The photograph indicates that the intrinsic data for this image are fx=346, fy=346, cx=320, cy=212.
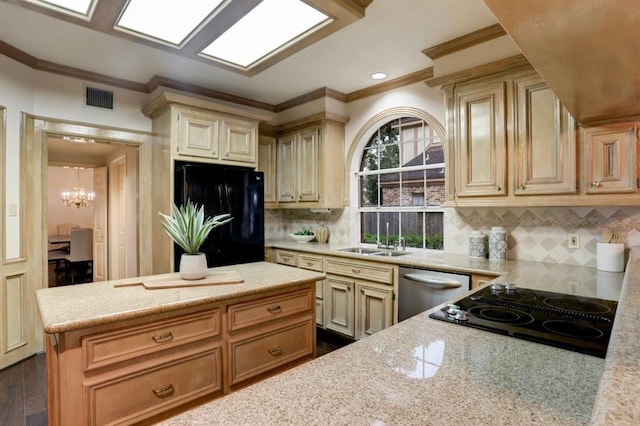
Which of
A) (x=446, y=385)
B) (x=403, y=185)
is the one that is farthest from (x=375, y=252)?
(x=446, y=385)

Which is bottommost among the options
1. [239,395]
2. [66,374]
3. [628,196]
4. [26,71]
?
[66,374]

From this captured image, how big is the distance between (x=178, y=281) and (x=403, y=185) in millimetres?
2566

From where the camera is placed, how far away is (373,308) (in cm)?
306

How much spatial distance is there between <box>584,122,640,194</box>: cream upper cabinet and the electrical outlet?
0.46 meters

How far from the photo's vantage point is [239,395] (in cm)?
80

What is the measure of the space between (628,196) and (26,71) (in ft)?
15.3

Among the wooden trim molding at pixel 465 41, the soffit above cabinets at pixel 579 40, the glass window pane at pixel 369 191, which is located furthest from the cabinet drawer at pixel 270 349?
the wooden trim molding at pixel 465 41

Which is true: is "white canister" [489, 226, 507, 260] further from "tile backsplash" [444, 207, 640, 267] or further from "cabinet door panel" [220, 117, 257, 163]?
"cabinet door panel" [220, 117, 257, 163]

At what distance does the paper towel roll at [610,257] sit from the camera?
2160 millimetres

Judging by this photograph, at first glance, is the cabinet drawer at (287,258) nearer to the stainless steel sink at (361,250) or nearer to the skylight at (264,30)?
the stainless steel sink at (361,250)

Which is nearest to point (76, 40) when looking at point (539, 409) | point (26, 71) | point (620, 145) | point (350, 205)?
point (26, 71)

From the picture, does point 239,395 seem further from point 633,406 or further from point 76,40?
point 76,40

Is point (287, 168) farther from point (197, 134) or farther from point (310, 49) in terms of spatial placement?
point (310, 49)

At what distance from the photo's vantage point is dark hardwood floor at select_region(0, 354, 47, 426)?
7.27 feet
